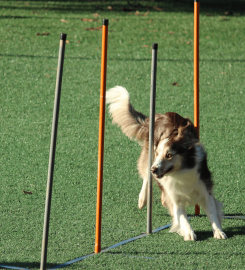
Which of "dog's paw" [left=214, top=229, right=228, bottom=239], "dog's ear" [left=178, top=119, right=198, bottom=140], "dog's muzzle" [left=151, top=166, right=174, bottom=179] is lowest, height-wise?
"dog's paw" [left=214, top=229, right=228, bottom=239]

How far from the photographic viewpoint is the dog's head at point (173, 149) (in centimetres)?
356

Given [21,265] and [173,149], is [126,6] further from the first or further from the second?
[21,265]

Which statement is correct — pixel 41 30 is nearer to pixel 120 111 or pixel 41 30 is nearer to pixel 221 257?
pixel 120 111

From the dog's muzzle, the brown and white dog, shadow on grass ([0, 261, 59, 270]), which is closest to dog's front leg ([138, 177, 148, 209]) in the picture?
the brown and white dog

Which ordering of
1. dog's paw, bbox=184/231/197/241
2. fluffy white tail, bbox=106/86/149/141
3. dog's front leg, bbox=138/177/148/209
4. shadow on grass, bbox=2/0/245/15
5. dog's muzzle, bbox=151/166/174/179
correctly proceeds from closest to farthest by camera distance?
dog's muzzle, bbox=151/166/174/179, dog's paw, bbox=184/231/197/241, dog's front leg, bbox=138/177/148/209, fluffy white tail, bbox=106/86/149/141, shadow on grass, bbox=2/0/245/15

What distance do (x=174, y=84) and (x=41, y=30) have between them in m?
3.72

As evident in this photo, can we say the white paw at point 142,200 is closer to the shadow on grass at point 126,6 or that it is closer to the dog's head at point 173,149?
the dog's head at point 173,149

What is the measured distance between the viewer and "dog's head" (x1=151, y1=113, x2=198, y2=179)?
11.7ft

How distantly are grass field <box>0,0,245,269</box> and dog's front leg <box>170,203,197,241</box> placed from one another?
0.22 feet

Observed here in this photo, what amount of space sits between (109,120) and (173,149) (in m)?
3.30

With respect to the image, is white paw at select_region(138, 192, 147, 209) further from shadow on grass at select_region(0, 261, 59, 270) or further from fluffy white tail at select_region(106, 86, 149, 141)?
shadow on grass at select_region(0, 261, 59, 270)

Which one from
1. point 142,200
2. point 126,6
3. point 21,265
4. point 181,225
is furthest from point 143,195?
point 126,6

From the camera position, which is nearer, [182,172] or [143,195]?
[182,172]

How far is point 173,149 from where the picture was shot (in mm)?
3564
